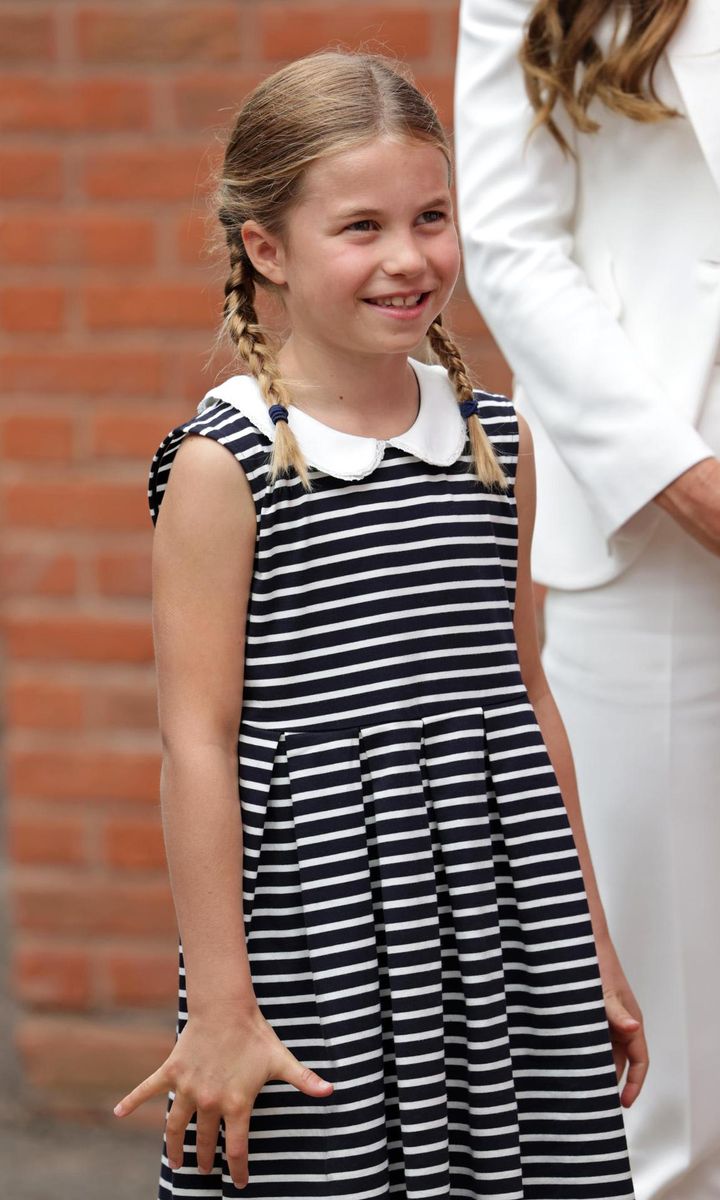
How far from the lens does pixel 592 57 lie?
191 centimetres

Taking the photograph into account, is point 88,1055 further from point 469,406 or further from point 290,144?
point 290,144

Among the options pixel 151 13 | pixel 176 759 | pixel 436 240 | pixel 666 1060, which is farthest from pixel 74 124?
pixel 666 1060

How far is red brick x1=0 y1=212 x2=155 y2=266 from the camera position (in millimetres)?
2779

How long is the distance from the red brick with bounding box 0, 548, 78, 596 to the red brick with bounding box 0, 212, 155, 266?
0.51 meters

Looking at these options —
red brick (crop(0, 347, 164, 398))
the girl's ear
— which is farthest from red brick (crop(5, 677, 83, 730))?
the girl's ear

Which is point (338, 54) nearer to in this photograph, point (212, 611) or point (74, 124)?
point (212, 611)

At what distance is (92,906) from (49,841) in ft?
0.48

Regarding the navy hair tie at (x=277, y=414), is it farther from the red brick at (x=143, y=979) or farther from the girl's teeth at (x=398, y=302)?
the red brick at (x=143, y=979)

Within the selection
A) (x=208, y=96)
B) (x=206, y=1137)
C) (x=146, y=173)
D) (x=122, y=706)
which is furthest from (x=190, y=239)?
(x=206, y=1137)

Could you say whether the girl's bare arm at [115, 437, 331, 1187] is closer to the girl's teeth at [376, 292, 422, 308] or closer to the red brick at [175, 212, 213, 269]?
the girl's teeth at [376, 292, 422, 308]

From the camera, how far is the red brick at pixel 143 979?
3008mm

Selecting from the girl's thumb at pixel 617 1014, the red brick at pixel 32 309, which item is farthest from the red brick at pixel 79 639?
the girl's thumb at pixel 617 1014

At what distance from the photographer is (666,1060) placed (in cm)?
200

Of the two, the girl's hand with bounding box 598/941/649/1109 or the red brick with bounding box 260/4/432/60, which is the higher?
the red brick with bounding box 260/4/432/60
